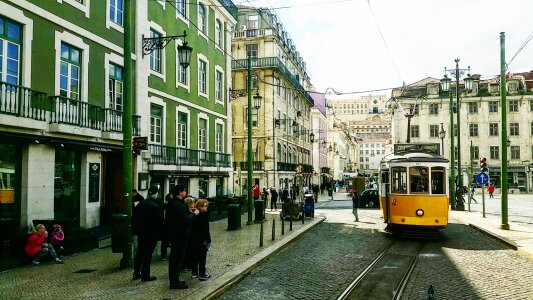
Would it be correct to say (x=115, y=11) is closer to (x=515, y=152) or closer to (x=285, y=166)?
(x=285, y=166)

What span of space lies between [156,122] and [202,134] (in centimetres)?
506

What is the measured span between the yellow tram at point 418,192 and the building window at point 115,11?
10.8 m

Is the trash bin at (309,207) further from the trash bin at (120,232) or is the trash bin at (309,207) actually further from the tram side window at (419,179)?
the trash bin at (120,232)

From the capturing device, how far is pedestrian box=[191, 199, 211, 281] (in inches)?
338

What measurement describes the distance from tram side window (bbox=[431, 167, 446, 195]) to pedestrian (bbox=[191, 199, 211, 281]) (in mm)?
8372

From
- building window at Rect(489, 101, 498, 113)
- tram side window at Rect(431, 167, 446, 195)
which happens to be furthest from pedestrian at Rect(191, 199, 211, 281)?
building window at Rect(489, 101, 498, 113)

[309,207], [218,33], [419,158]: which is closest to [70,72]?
[419,158]

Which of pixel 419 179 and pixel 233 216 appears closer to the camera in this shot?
pixel 419 179

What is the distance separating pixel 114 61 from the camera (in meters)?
16.3

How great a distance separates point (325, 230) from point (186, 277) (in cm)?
941

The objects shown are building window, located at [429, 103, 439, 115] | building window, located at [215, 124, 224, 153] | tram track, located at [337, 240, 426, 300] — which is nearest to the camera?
tram track, located at [337, 240, 426, 300]

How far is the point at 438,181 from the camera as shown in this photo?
1448cm

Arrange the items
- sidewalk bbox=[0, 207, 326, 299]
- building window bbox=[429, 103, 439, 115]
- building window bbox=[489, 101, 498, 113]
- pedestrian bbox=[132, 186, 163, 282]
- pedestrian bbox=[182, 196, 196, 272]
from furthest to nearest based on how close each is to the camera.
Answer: building window bbox=[429, 103, 439, 115]
building window bbox=[489, 101, 498, 113]
pedestrian bbox=[182, 196, 196, 272]
pedestrian bbox=[132, 186, 163, 282]
sidewalk bbox=[0, 207, 326, 299]

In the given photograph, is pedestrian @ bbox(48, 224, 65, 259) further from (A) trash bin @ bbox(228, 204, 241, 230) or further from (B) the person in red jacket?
(A) trash bin @ bbox(228, 204, 241, 230)
